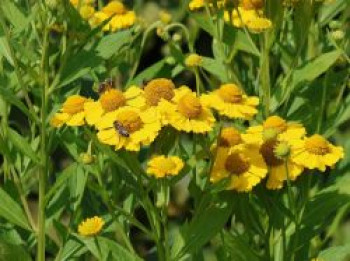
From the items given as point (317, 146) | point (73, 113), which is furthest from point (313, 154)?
point (73, 113)

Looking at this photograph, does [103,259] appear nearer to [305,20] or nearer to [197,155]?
[197,155]

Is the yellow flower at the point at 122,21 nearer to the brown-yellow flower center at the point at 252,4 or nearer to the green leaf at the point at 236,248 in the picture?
the brown-yellow flower center at the point at 252,4

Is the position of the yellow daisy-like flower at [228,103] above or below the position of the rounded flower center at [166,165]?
above

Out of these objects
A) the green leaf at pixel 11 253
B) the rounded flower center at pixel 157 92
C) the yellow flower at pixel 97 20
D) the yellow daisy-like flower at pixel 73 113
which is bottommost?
the green leaf at pixel 11 253

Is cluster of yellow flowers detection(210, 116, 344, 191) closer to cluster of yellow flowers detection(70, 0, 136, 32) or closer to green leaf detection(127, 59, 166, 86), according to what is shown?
green leaf detection(127, 59, 166, 86)

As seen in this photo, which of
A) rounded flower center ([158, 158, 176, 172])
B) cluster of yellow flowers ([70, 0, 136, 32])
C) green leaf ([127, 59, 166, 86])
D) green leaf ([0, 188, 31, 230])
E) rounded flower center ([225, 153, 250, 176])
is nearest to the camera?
rounded flower center ([158, 158, 176, 172])

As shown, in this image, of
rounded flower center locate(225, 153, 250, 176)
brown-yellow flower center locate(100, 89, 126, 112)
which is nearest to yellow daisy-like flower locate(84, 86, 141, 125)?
brown-yellow flower center locate(100, 89, 126, 112)

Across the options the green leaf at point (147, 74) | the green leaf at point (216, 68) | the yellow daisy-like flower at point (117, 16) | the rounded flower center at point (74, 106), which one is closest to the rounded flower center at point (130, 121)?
the rounded flower center at point (74, 106)

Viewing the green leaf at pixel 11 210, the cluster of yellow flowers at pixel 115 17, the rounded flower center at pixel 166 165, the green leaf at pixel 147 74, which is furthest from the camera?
the cluster of yellow flowers at pixel 115 17
